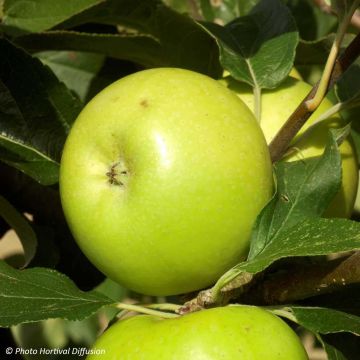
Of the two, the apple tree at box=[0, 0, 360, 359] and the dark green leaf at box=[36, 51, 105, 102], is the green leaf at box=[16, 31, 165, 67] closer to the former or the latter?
the apple tree at box=[0, 0, 360, 359]

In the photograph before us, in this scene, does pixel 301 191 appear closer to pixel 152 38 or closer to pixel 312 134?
pixel 312 134

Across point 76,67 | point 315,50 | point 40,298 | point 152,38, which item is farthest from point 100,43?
point 40,298

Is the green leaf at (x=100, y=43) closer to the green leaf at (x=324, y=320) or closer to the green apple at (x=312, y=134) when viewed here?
the green apple at (x=312, y=134)

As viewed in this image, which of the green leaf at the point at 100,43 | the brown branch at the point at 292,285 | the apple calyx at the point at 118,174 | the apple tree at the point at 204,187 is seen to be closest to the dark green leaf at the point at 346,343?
the apple tree at the point at 204,187

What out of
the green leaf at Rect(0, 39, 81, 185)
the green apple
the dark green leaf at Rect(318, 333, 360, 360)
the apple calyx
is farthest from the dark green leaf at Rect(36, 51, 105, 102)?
the dark green leaf at Rect(318, 333, 360, 360)

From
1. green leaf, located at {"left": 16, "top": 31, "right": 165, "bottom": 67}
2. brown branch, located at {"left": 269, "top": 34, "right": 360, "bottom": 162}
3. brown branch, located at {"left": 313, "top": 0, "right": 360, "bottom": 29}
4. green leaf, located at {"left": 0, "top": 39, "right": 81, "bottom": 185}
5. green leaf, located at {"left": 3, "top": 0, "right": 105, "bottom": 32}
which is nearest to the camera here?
brown branch, located at {"left": 269, "top": 34, "right": 360, "bottom": 162}
